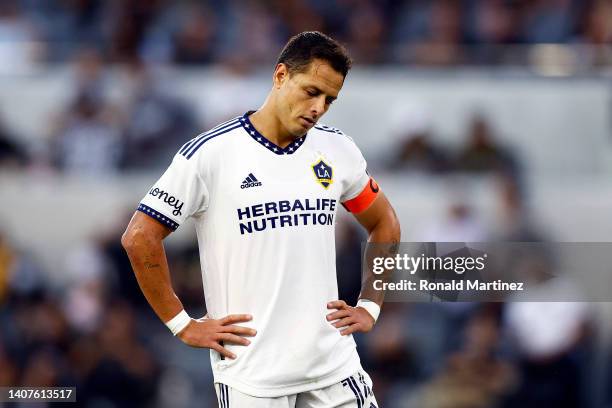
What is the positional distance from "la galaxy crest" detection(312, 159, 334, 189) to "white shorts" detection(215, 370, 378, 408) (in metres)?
0.85

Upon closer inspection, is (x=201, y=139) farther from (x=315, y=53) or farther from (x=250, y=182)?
(x=315, y=53)

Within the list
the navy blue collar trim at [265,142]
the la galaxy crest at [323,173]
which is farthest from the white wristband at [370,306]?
the navy blue collar trim at [265,142]

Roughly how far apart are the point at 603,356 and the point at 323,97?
19.8 feet

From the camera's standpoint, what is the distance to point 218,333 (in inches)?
198

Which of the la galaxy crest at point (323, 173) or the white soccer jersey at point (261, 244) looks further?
the la galaxy crest at point (323, 173)

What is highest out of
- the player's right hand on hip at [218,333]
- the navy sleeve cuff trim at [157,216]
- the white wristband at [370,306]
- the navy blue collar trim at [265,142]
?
Result: the navy blue collar trim at [265,142]

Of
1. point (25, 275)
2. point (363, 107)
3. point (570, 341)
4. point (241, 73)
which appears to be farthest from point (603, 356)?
point (25, 275)

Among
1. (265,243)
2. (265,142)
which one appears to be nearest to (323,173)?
(265,142)

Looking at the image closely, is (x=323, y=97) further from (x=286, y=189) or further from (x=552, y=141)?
(x=552, y=141)

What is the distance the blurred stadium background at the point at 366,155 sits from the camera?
33.0ft

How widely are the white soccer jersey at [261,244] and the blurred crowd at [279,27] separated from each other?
713 centimetres

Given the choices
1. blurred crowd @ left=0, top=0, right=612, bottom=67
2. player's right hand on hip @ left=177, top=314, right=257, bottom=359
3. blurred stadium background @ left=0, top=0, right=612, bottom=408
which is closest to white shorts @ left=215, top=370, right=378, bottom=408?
player's right hand on hip @ left=177, top=314, right=257, bottom=359

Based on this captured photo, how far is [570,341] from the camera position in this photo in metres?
9.74

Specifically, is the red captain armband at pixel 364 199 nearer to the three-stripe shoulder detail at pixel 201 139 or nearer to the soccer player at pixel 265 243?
the soccer player at pixel 265 243
